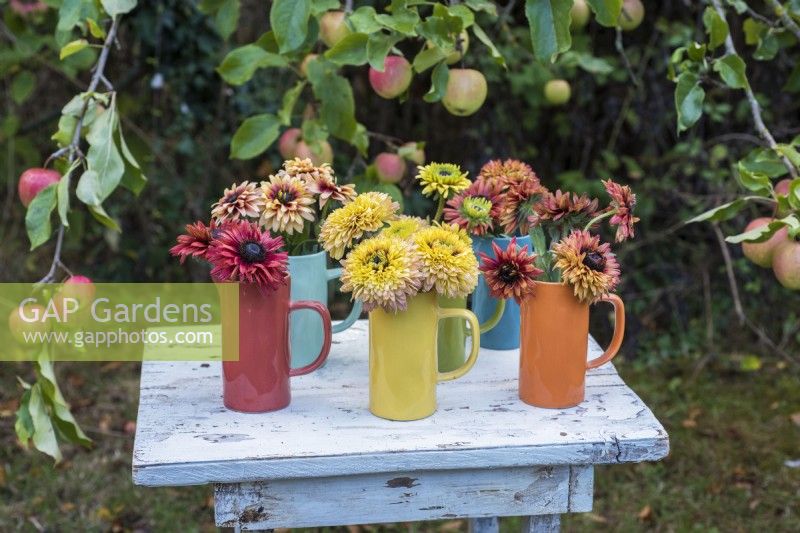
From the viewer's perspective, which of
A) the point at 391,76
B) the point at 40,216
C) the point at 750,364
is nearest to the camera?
the point at 40,216

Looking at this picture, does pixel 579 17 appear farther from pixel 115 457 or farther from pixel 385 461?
pixel 115 457

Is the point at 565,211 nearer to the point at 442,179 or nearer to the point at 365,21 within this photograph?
the point at 442,179

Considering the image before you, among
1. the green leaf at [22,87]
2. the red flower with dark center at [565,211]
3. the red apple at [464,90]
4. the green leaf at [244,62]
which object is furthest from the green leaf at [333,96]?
the green leaf at [22,87]

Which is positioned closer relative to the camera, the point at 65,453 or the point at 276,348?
the point at 276,348

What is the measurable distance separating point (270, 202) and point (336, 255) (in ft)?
0.35

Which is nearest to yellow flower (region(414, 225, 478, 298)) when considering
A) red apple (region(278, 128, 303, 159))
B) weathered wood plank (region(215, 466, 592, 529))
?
weathered wood plank (region(215, 466, 592, 529))

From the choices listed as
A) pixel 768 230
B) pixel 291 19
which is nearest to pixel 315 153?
pixel 291 19

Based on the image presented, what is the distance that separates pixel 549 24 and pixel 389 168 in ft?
1.61

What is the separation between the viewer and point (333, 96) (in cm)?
151

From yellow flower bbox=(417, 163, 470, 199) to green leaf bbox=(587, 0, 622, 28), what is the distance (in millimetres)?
302

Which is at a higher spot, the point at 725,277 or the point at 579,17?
the point at 579,17

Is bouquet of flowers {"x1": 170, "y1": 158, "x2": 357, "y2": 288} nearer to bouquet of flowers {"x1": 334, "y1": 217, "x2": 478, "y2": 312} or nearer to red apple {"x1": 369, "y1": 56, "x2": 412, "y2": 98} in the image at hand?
bouquet of flowers {"x1": 334, "y1": 217, "x2": 478, "y2": 312}

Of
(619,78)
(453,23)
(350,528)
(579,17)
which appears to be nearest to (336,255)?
(453,23)

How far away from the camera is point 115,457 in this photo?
2195 millimetres
